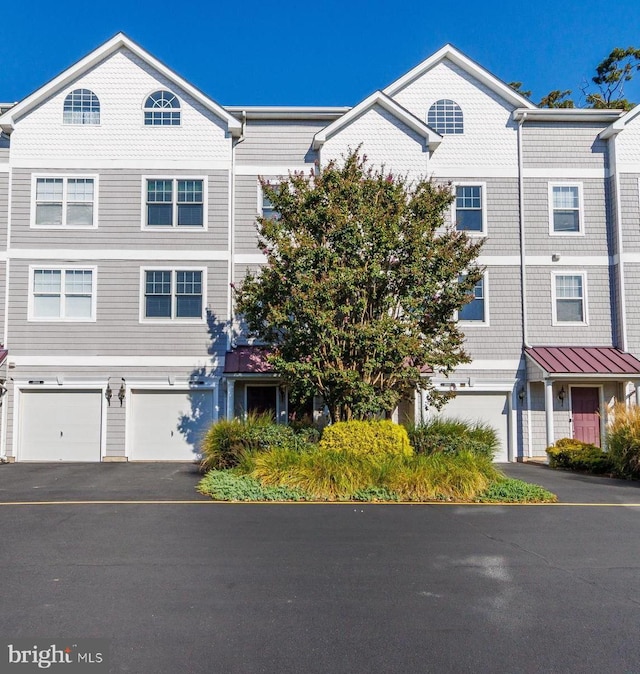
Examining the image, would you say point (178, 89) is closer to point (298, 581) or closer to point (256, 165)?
point (256, 165)

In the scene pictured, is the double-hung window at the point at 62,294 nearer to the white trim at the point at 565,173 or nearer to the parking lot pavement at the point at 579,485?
A: the parking lot pavement at the point at 579,485

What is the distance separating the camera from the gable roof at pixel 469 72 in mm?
19438

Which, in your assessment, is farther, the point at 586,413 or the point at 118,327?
the point at 586,413

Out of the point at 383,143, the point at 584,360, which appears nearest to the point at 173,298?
the point at 383,143

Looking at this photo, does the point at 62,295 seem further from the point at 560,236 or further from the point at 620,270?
the point at 620,270

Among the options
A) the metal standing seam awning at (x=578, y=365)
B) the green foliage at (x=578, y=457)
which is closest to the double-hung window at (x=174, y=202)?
the metal standing seam awning at (x=578, y=365)

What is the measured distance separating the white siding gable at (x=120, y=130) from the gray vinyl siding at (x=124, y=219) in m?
0.47

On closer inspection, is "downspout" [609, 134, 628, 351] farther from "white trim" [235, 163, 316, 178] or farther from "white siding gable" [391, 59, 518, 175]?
"white trim" [235, 163, 316, 178]

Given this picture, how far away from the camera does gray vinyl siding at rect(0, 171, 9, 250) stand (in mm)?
18219

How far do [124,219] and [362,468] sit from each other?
11.1 metres

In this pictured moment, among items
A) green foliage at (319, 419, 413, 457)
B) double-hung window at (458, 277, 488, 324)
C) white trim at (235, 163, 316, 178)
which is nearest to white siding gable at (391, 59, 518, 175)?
double-hung window at (458, 277, 488, 324)

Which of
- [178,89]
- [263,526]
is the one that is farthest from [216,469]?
[178,89]

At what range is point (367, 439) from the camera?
1243 cm

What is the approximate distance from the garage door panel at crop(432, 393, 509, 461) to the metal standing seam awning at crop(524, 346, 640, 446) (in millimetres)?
1259
